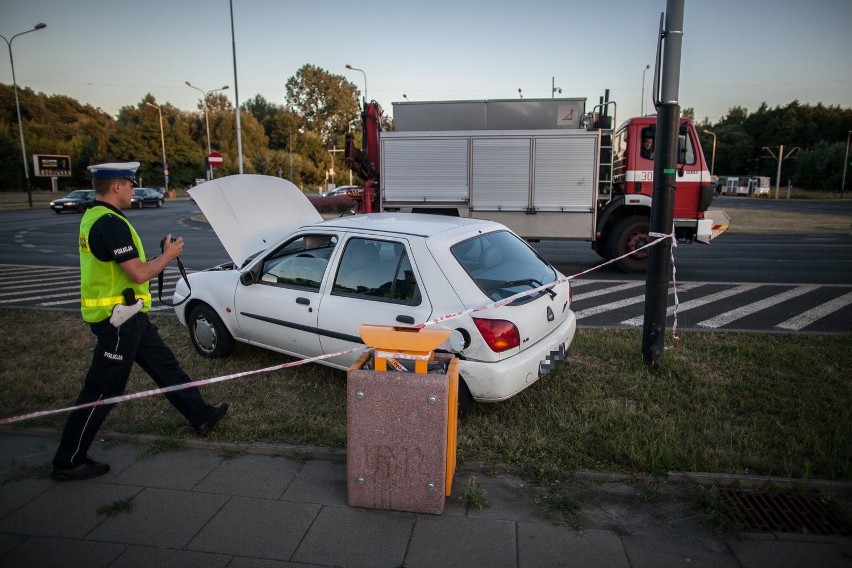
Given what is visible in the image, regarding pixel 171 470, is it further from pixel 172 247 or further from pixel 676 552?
pixel 676 552

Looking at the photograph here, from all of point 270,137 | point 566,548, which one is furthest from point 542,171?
point 270,137

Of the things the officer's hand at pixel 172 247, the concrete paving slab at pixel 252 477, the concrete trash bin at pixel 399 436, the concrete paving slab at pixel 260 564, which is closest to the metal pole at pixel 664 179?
the concrete trash bin at pixel 399 436

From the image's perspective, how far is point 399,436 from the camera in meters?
3.22

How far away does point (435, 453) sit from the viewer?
319cm

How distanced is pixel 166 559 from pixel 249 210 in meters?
3.80

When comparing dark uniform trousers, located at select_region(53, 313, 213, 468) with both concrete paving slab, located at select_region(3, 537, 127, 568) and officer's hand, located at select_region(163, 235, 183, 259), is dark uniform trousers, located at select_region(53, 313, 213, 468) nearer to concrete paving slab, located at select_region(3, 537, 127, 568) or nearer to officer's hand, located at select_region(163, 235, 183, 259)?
officer's hand, located at select_region(163, 235, 183, 259)

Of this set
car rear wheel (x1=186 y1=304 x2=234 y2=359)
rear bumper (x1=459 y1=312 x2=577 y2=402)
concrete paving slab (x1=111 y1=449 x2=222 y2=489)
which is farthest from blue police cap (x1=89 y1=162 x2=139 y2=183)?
rear bumper (x1=459 y1=312 x2=577 y2=402)

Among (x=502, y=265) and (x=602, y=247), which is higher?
(x=502, y=265)

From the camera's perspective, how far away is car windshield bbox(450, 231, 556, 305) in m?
4.43

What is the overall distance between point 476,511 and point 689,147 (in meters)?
9.66

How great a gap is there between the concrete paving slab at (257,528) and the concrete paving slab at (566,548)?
1197mm

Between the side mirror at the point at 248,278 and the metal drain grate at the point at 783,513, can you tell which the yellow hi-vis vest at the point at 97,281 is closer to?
the side mirror at the point at 248,278

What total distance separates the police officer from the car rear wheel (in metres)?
1.96

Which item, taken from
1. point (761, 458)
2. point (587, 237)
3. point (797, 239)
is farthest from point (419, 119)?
point (797, 239)
